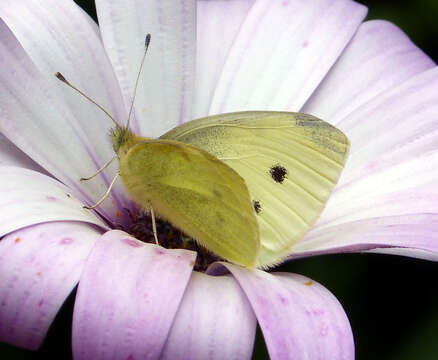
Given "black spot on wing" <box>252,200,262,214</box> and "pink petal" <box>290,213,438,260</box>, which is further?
"black spot on wing" <box>252,200,262,214</box>

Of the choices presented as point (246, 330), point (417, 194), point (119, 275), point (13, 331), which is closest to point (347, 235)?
point (417, 194)

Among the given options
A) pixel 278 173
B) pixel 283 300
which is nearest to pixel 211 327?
pixel 283 300

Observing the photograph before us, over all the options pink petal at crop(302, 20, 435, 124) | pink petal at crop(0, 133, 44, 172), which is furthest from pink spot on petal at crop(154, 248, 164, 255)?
pink petal at crop(302, 20, 435, 124)

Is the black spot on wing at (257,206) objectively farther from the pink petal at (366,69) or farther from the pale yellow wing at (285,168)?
the pink petal at (366,69)

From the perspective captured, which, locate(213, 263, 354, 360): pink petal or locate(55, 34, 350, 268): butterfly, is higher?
locate(55, 34, 350, 268): butterfly

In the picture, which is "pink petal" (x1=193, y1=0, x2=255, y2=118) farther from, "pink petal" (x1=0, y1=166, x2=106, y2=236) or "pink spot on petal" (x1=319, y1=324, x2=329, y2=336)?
"pink spot on petal" (x1=319, y1=324, x2=329, y2=336)

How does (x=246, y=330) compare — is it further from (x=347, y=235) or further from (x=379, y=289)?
(x=379, y=289)
